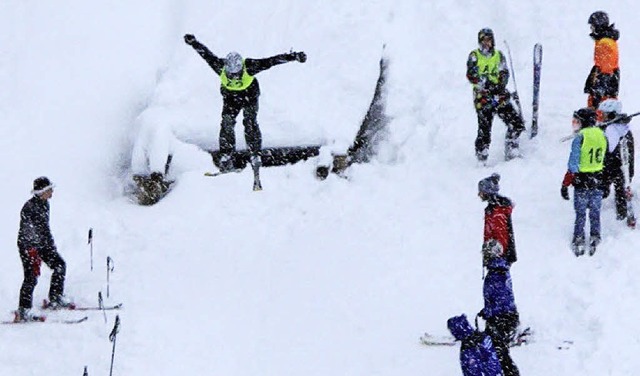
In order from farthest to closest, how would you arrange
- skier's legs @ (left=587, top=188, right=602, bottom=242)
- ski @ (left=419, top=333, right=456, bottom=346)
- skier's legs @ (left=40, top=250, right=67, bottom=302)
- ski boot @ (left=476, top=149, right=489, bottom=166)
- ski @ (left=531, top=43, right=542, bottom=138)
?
ski @ (left=531, top=43, right=542, bottom=138) → ski boot @ (left=476, top=149, right=489, bottom=166) → skier's legs @ (left=40, top=250, right=67, bottom=302) → skier's legs @ (left=587, top=188, right=602, bottom=242) → ski @ (left=419, top=333, right=456, bottom=346)

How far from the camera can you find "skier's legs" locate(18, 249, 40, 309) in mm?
11375

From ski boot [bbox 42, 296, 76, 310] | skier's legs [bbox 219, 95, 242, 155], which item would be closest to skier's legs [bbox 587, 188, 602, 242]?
skier's legs [bbox 219, 95, 242, 155]

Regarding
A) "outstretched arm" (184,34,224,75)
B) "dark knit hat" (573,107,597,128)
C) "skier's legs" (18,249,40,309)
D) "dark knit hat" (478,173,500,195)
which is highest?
"outstretched arm" (184,34,224,75)

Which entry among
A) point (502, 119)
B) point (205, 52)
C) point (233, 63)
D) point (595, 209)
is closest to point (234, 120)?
point (233, 63)

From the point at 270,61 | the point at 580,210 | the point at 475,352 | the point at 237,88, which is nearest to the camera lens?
the point at 475,352

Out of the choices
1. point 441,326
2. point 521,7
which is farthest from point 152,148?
point 521,7

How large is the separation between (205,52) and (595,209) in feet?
18.8

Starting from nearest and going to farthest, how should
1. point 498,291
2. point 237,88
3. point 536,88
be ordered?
point 498,291 → point 237,88 → point 536,88

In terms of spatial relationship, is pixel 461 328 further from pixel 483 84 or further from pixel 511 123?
pixel 511 123

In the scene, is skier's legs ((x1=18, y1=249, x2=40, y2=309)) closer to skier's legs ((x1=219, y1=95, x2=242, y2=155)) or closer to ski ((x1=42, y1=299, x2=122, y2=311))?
ski ((x1=42, y1=299, x2=122, y2=311))

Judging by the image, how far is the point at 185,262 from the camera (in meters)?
13.0

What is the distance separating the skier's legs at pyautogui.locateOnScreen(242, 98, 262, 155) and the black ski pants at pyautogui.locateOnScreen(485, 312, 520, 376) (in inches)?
216

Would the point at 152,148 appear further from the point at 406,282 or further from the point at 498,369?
the point at 498,369

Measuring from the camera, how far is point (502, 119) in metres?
14.0
